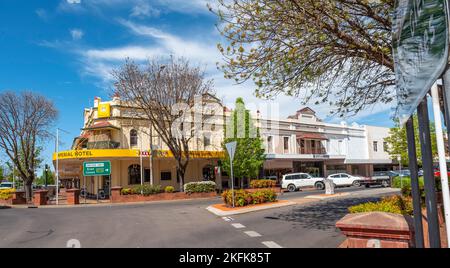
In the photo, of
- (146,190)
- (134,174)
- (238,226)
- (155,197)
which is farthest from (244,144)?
(238,226)

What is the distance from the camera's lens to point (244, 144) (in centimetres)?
3294

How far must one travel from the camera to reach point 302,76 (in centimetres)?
1009

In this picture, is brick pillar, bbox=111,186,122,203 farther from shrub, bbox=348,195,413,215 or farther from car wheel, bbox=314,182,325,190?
shrub, bbox=348,195,413,215

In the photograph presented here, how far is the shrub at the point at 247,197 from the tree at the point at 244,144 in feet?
44.2

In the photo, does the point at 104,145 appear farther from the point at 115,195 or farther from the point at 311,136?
the point at 311,136

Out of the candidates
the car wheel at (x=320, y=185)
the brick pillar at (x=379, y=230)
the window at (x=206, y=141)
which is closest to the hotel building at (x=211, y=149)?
the window at (x=206, y=141)

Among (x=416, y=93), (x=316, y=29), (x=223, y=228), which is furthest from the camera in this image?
(x=223, y=228)

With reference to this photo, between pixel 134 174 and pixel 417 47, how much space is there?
108ft

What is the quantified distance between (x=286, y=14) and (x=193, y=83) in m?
20.6

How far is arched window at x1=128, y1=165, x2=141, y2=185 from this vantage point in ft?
110

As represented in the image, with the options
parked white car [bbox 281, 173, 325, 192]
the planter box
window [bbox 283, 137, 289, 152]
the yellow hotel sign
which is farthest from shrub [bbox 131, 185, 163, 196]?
window [bbox 283, 137, 289, 152]

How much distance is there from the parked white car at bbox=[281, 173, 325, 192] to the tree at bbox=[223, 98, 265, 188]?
3137 mm
